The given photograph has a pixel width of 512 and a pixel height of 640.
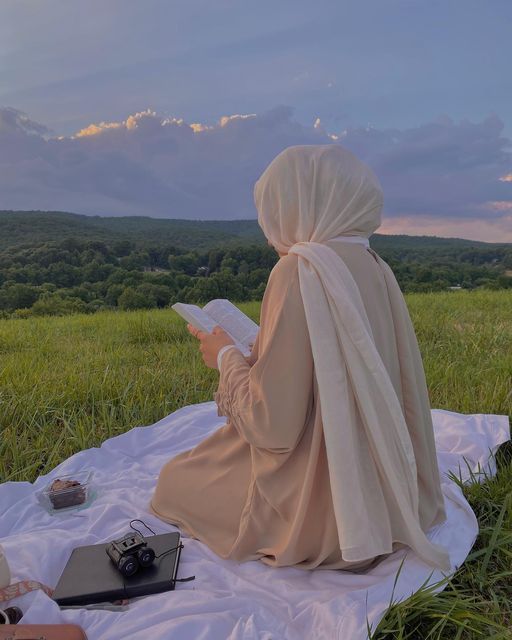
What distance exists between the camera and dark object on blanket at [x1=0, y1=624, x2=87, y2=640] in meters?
1.57

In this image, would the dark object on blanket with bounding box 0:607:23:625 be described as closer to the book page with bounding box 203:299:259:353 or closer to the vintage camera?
the vintage camera

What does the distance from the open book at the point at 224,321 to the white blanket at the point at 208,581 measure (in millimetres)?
849

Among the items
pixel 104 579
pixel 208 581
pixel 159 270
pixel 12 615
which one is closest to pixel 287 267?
pixel 208 581

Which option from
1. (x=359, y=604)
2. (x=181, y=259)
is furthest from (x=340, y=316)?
(x=181, y=259)

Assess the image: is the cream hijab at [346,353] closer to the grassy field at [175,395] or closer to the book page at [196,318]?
the grassy field at [175,395]

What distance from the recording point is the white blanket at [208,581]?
1727mm

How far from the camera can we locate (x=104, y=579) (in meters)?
1.97

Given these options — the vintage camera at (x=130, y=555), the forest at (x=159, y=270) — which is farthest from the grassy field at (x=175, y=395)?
the forest at (x=159, y=270)

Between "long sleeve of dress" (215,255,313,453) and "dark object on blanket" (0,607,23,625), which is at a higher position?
"long sleeve of dress" (215,255,313,453)

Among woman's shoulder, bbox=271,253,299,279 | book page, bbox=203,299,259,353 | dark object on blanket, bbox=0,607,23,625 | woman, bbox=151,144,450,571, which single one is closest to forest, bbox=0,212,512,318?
book page, bbox=203,299,259,353

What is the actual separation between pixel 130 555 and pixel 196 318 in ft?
2.97

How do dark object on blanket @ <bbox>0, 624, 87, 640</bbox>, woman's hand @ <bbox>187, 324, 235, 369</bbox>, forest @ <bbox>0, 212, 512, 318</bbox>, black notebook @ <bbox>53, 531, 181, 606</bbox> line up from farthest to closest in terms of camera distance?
forest @ <bbox>0, 212, 512, 318</bbox> → woman's hand @ <bbox>187, 324, 235, 369</bbox> → black notebook @ <bbox>53, 531, 181, 606</bbox> → dark object on blanket @ <bbox>0, 624, 87, 640</bbox>

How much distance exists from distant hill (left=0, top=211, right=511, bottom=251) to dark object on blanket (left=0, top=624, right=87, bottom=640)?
1911 centimetres

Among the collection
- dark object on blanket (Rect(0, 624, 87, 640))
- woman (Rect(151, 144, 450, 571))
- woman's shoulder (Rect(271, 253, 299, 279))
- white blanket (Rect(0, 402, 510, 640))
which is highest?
woman's shoulder (Rect(271, 253, 299, 279))
